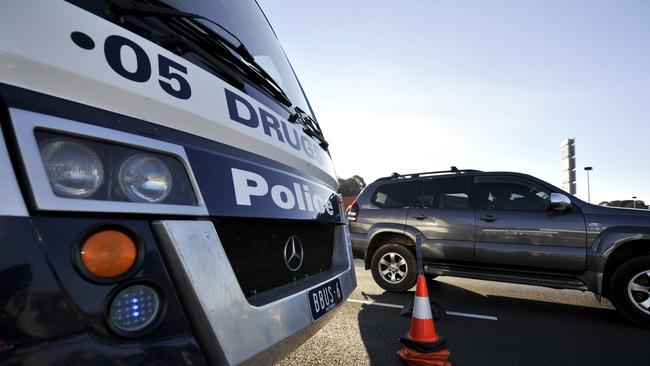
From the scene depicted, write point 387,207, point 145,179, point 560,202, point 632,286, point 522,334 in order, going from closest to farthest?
point 145,179 < point 522,334 < point 632,286 < point 560,202 < point 387,207

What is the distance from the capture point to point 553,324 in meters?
4.43

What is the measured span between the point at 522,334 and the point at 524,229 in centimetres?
176

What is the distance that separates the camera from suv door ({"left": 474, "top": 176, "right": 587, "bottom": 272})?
5051mm

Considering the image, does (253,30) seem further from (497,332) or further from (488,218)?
(488,218)

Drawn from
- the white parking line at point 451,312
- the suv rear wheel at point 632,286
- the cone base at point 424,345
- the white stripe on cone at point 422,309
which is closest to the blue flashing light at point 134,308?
the cone base at point 424,345

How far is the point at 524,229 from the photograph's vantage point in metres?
5.34

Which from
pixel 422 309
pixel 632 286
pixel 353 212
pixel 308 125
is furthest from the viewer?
pixel 353 212

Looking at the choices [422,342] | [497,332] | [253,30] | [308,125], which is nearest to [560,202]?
[497,332]

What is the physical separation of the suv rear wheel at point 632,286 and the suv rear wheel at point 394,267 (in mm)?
2464

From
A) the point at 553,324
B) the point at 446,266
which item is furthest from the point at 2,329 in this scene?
the point at 446,266

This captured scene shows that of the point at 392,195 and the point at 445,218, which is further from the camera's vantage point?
the point at 392,195

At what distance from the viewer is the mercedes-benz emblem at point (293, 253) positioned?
1.87 m

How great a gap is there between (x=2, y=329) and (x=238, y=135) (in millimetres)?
995

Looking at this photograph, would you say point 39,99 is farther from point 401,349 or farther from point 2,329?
point 401,349
